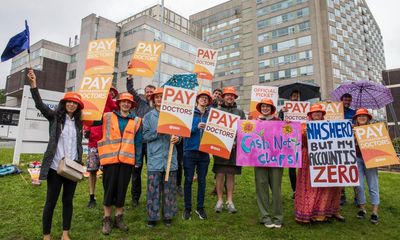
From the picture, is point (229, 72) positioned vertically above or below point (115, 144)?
above

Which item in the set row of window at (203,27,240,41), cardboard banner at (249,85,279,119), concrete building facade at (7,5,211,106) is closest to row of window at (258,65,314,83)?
concrete building facade at (7,5,211,106)

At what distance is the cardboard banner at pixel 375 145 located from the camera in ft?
21.4

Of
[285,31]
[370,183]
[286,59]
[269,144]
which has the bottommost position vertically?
[370,183]

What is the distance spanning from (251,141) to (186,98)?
1682mm

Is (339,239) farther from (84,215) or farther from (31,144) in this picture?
(31,144)

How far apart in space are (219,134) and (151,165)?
1587mm

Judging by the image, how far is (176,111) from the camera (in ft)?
19.7

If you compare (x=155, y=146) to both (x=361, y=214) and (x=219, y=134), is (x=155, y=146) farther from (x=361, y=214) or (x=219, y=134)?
(x=361, y=214)

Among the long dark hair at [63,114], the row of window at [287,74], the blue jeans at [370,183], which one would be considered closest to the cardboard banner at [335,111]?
the blue jeans at [370,183]

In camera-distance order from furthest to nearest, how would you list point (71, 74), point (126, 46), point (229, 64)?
point (229, 64) < point (71, 74) < point (126, 46)

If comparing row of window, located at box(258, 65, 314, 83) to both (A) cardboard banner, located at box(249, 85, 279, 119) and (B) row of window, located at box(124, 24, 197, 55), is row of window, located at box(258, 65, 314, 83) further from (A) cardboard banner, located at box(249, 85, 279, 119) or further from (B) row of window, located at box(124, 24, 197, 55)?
(A) cardboard banner, located at box(249, 85, 279, 119)

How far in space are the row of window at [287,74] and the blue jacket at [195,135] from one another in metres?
58.7

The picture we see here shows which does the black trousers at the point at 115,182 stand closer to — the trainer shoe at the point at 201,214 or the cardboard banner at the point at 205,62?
the trainer shoe at the point at 201,214

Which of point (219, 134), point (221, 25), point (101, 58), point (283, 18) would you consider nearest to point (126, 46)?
point (283, 18)
